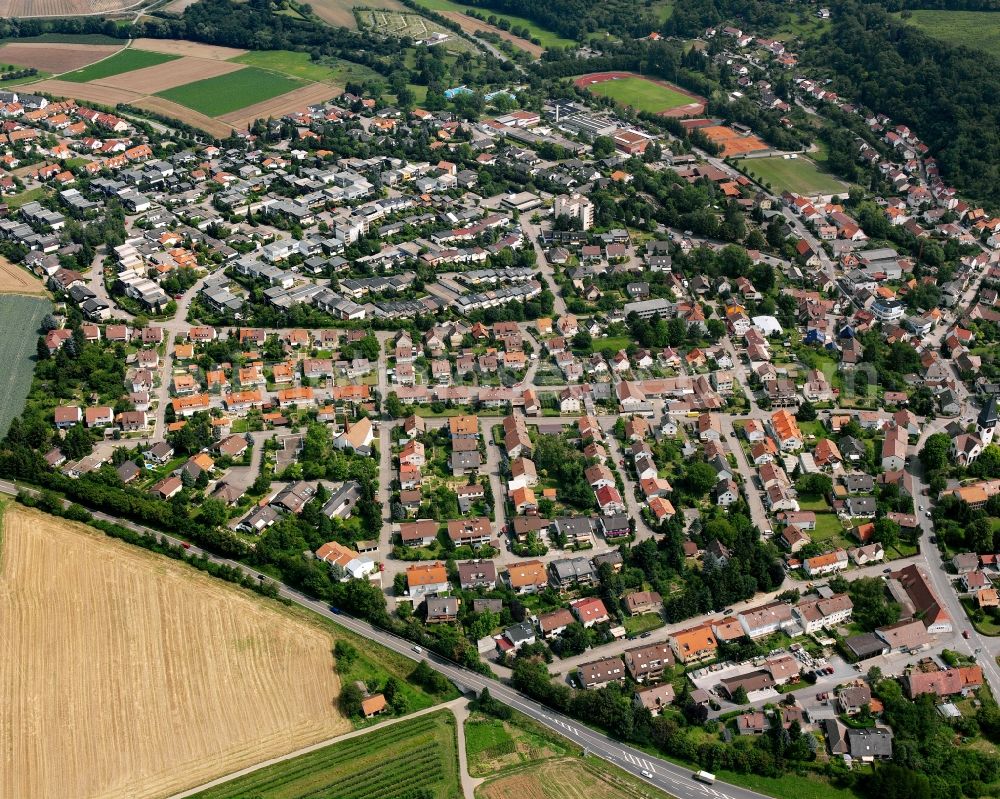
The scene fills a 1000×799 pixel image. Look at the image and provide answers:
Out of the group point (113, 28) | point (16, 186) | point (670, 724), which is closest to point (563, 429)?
point (670, 724)

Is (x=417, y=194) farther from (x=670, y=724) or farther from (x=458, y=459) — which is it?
(x=670, y=724)

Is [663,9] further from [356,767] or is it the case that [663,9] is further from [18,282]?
[356,767]

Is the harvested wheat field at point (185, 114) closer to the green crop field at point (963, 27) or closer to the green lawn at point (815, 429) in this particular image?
the green lawn at point (815, 429)

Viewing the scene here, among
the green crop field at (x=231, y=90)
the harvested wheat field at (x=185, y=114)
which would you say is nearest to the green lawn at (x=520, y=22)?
the green crop field at (x=231, y=90)

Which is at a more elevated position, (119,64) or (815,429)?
(815,429)

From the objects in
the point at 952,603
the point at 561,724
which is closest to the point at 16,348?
the point at 561,724

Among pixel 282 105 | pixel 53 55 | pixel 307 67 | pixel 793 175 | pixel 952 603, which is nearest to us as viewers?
pixel 952 603
